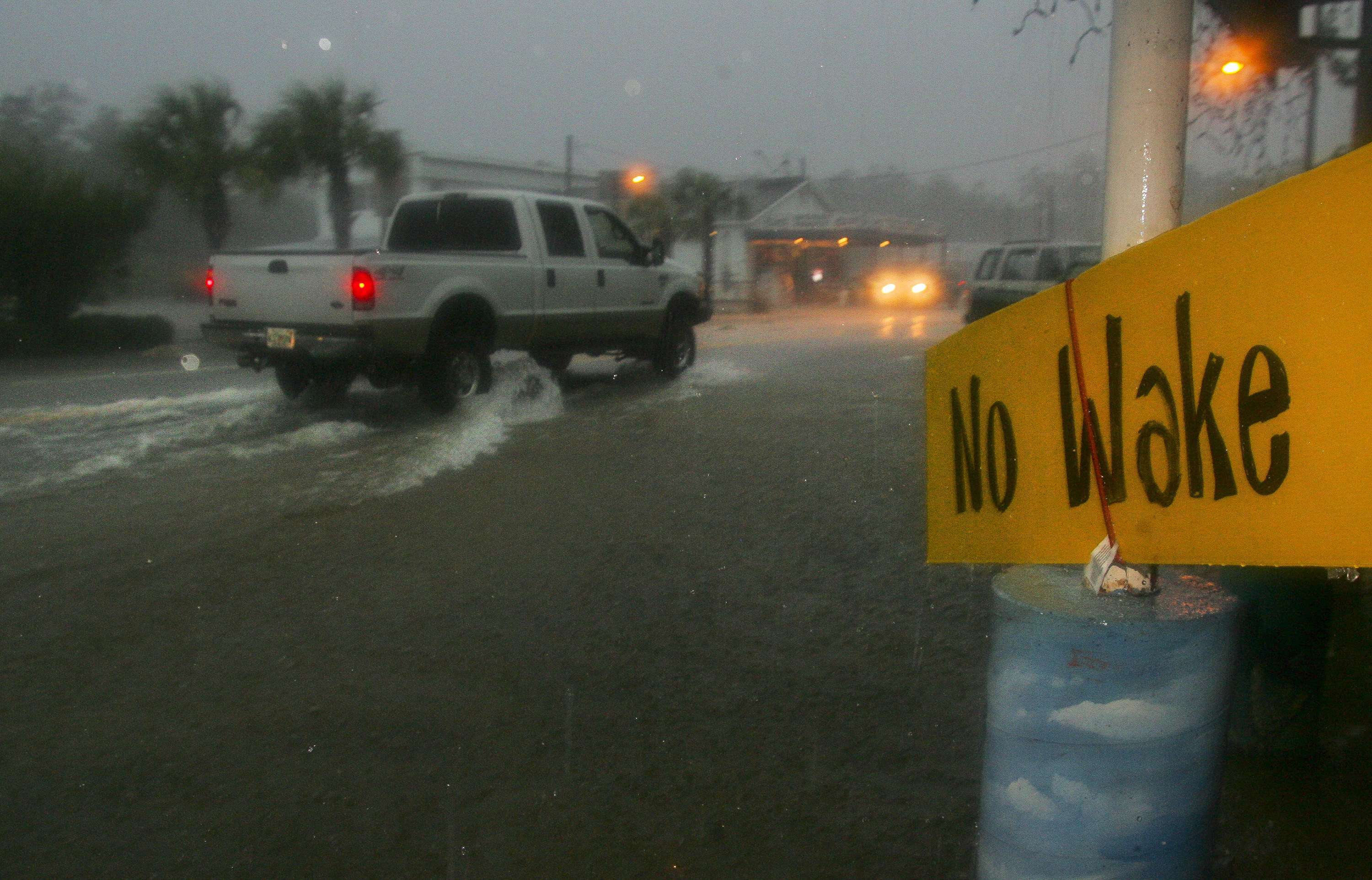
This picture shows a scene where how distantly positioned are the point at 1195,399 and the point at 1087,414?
0.64ft

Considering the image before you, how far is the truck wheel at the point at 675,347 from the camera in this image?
536 inches

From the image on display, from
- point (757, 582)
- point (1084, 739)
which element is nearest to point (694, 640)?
point (757, 582)

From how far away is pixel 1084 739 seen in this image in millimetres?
2189

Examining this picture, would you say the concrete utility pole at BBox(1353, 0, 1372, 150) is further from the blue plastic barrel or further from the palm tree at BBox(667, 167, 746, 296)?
the palm tree at BBox(667, 167, 746, 296)

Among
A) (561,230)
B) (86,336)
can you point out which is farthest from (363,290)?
(86,336)

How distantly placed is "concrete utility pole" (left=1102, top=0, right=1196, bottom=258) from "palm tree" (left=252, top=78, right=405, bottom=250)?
2543 centimetres

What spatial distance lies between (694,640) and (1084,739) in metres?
2.70

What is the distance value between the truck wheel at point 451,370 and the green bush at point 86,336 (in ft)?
36.0

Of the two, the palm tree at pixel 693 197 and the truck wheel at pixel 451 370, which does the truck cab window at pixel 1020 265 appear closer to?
the truck wheel at pixel 451 370

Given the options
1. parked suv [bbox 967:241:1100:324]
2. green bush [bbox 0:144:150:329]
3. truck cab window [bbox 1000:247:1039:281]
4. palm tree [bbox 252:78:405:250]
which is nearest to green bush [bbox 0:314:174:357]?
green bush [bbox 0:144:150:329]

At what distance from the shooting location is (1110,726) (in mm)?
2172

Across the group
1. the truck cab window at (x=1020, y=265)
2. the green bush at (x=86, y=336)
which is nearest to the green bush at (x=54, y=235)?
the green bush at (x=86, y=336)

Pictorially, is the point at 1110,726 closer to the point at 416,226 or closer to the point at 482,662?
the point at 482,662

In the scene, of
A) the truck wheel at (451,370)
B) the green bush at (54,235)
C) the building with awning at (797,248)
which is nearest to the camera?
the truck wheel at (451,370)
